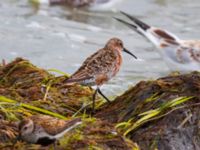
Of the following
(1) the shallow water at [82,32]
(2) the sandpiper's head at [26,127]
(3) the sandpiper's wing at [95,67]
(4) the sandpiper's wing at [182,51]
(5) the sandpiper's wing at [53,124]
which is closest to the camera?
(2) the sandpiper's head at [26,127]

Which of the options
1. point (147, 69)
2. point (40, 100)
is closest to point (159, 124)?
point (40, 100)

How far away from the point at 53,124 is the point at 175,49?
254 inches

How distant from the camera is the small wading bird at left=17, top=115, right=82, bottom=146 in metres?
5.62

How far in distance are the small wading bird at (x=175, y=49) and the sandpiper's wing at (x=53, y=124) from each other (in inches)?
239

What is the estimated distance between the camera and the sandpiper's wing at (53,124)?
5.73 meters

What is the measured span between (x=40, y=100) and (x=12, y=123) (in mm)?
994

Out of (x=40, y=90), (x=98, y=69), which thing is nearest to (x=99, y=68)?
(x=98, y=69)

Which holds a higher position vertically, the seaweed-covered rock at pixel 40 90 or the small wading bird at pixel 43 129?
the seaweed-covered rock at pixel 40 90

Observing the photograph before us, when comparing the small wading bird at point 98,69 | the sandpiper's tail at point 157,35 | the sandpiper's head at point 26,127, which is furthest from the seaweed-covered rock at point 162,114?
the sandpiper's tail at point 157,35

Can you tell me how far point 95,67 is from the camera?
7.28 meters

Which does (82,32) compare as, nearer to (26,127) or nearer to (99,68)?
(99,68)

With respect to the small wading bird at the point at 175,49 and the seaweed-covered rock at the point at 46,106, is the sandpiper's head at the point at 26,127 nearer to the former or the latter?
the seaweed-covered rock at the point at 46,106

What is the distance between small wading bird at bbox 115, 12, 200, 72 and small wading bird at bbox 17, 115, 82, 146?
20.1ft

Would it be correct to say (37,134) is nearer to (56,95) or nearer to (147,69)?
(56,95)
